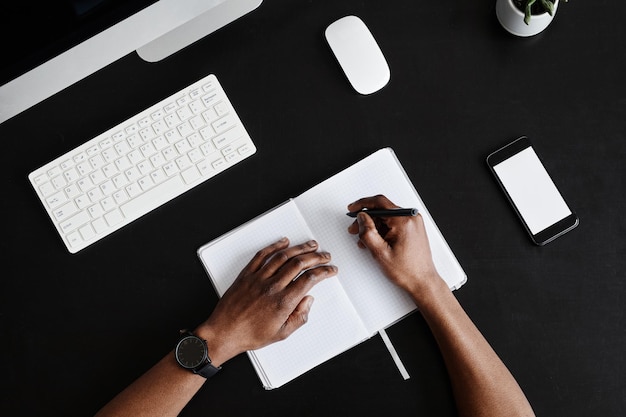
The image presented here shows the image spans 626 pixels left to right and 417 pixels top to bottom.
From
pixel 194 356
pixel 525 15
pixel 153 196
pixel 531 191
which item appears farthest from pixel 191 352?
pixel 525 15

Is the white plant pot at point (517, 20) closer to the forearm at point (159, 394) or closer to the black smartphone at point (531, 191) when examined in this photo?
the black smartphone at point (531, 191)

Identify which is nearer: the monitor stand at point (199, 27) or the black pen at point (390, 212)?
the black pen at point (390, 212)

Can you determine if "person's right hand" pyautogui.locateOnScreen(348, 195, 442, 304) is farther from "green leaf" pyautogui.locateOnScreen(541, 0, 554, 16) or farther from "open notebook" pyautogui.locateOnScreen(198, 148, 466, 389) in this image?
"green leaf" pyautogui.locateOnScreen(541, 0, 554, 16)

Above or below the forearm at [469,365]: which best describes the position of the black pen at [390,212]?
above

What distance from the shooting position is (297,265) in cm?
90

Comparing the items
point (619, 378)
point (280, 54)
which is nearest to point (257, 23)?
point (280, 54)

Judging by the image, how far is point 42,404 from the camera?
0.96 m

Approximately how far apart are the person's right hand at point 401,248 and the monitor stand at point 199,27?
39 cm

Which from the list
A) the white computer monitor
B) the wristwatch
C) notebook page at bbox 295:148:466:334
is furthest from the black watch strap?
the white computer monitor

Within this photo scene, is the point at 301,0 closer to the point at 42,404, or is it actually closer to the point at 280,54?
the point at 280,54

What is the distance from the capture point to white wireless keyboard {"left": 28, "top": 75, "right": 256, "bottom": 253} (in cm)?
95

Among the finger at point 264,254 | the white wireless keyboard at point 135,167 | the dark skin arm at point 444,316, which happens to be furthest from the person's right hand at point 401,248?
the white wireless keyboard at point 135,167

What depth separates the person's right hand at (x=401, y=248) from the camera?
2.93ft

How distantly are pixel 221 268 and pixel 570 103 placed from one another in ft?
2.13
